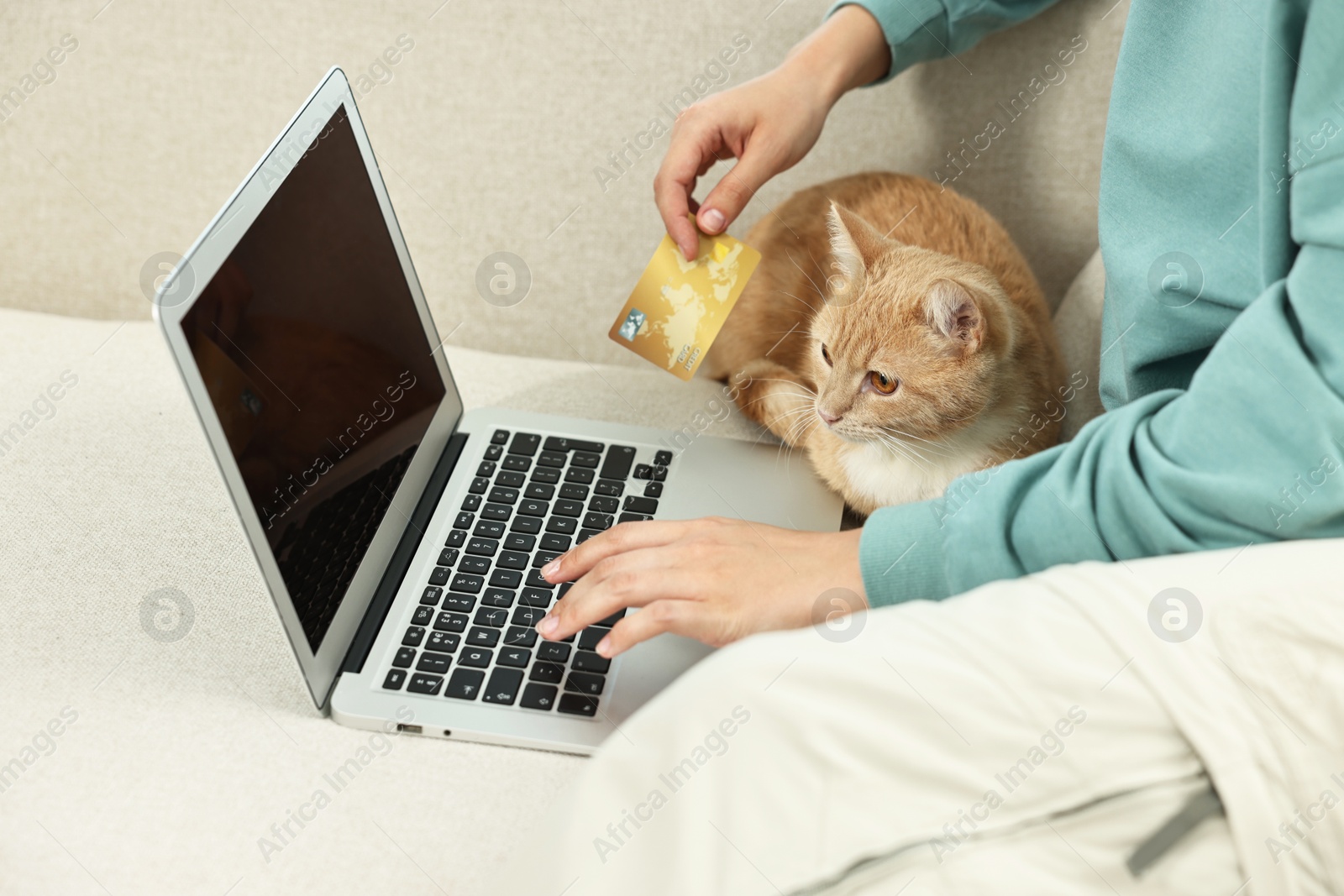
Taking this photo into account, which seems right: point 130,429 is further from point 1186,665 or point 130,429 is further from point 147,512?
point 1186,665

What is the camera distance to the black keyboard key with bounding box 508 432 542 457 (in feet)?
3.76

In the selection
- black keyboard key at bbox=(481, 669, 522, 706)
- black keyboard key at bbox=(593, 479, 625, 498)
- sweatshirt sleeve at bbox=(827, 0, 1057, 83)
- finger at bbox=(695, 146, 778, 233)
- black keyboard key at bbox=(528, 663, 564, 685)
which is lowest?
black keyboard key at bbox=(593, 479, 625, 498)

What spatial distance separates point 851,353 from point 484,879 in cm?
69

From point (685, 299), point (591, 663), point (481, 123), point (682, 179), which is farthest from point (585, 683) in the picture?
point (481, 123)

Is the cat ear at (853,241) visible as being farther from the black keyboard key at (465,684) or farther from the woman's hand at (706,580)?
the black keyboard key at (465,684)

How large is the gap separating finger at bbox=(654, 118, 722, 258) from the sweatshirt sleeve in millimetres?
277

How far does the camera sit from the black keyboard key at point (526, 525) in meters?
1.04

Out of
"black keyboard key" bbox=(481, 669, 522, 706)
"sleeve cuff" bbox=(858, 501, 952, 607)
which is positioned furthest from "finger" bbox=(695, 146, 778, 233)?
"black keyboard key" bbox=(481, 669, 522, 706)

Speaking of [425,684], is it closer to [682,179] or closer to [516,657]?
[516,657]

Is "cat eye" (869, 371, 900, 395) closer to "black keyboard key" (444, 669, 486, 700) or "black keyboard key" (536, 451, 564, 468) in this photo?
"black keyboard key" (536, 451, 564, 468)

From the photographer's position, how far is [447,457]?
114 cm

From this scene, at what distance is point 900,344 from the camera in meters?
1.08

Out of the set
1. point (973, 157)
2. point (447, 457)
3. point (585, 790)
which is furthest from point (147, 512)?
point (973, 157)

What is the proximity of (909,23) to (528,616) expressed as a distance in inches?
34.0
